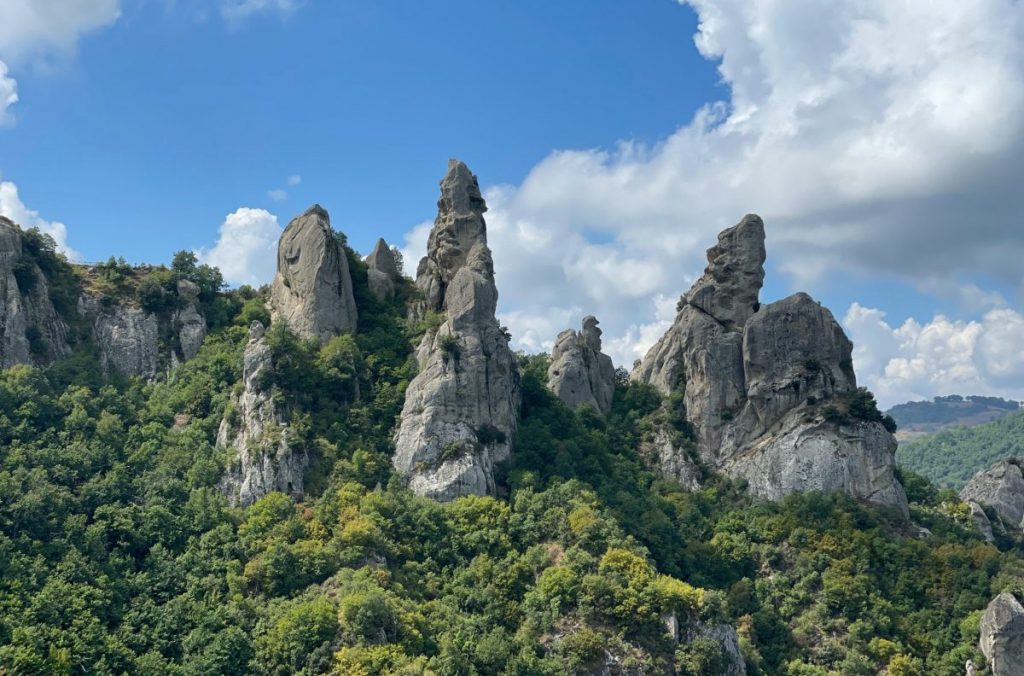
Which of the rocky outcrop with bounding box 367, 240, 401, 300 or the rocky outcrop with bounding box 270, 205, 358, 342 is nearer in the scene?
the rocky outcrop with bounding box 270, 205, 358, 342

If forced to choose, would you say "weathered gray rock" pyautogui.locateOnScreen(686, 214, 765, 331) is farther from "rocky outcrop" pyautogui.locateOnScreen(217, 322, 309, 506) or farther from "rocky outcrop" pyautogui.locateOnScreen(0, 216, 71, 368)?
"rocky outcrop" pyautogui.locateOnScreen(0, 216, 71, 368)

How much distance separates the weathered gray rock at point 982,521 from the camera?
88.3 m

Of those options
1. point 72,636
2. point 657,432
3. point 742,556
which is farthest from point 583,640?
point 657,432

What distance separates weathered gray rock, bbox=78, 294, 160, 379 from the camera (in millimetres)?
88375

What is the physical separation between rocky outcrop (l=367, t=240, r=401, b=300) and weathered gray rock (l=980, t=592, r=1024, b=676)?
180 feet

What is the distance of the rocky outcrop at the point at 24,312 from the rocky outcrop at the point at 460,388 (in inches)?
1161

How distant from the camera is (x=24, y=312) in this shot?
8475 centimetres

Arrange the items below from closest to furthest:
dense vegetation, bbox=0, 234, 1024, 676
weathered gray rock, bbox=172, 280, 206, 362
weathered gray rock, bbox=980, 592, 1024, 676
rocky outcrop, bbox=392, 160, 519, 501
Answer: dense vegetation, bbox=0, 234, 1024, 676 < weathered gray rock, bbox=980, 592, 1024, 676 < rocky outcrop, bbox=392, 160, 519, 501 < weathered gray rock, bbox=172, 280, 206, 362

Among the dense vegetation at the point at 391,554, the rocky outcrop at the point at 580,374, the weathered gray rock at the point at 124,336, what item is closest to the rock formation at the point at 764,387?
the dense vegetation at the point at 391,554

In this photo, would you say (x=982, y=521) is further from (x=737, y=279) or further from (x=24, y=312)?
(x=24, y=312)

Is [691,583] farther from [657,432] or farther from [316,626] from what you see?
[316,626]

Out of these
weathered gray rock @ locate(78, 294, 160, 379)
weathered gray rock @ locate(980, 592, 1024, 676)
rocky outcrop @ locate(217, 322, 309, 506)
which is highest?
weathered gray rock @ locate(78, 294, 160, 379)

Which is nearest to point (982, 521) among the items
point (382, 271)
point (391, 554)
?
point (391, 554)

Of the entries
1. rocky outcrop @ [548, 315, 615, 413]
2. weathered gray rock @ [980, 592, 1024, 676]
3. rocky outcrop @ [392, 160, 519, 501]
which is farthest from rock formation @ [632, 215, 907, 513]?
rocky outcrop @ [392, 160, 519, 501]
